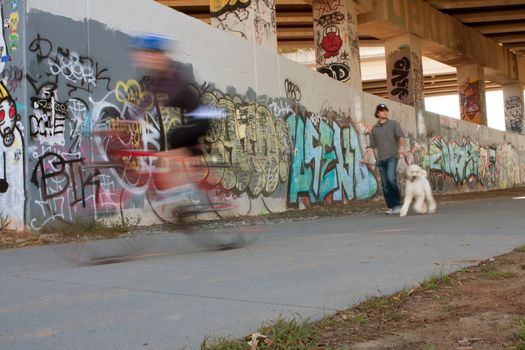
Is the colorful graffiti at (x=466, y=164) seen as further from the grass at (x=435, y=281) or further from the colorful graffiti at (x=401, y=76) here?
the grass at (x=435, y=281)

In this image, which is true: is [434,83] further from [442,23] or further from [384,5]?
[384,5]

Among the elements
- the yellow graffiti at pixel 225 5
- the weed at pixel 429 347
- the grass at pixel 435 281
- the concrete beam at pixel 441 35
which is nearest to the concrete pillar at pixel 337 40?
the concrete beam at pixel 441 35

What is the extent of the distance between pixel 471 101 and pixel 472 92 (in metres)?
0.71

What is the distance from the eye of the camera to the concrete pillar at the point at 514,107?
30.8 meters

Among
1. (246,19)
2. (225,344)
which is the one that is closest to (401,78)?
(246,19)

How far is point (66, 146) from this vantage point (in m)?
7.18

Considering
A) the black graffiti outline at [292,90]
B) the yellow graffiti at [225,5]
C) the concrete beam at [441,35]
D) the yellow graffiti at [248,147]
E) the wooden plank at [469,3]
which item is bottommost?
the yellow graffiti at [248,147]

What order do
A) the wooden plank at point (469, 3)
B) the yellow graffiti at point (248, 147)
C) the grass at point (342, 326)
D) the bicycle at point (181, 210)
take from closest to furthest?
the grass at point (342, 326) < the bicycle at point (181, 210) < the yellow graffiti at point (248, 147) < the wooden plank at point (469, 3)

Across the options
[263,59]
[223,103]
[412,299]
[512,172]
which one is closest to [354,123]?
[263,59]

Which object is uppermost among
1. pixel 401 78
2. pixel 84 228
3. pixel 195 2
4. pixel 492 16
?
pixel 195 2

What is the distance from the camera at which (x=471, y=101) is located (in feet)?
88.0

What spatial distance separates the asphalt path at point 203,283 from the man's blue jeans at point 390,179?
9.36 feet

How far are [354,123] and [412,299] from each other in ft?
39.7

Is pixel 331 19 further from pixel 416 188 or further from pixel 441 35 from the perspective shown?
pixel 416 188
